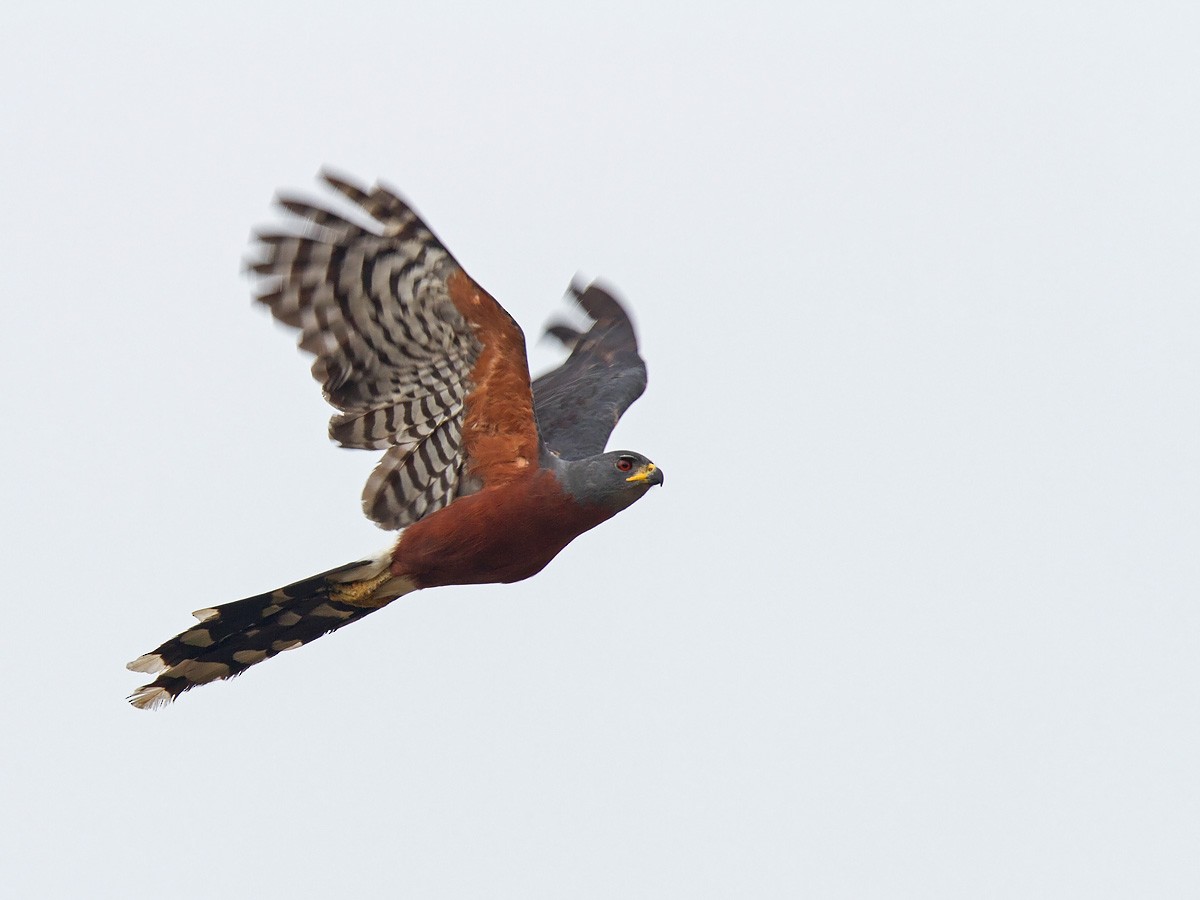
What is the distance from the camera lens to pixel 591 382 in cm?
1336

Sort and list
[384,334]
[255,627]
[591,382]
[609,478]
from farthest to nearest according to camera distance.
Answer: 1. [591,382]
2. [255,627]
3. [609,478]
4. [384,334]

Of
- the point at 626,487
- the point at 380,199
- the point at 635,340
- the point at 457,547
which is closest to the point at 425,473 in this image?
the point at 457,547

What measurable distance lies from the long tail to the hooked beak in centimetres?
165

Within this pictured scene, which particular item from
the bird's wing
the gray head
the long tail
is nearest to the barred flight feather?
the bird's wing

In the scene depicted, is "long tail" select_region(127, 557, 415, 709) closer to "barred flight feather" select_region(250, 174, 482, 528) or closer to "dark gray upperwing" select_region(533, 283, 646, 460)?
"barred flight feather" select_region(250, 174, 482, 528)

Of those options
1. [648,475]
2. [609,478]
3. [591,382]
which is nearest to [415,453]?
[609,478]

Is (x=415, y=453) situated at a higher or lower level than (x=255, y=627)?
higher

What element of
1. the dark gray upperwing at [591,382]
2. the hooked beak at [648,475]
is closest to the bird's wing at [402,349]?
the hooked beak at [648,475]

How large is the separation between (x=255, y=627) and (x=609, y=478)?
256 cm

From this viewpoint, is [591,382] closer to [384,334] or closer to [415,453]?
[415,453]

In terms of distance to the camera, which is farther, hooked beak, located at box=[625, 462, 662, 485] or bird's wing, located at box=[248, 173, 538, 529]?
hooked beak, located at box=[625, 462, 662, 485]

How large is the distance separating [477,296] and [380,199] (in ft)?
2.86

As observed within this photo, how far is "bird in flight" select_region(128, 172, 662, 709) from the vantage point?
9617 mm

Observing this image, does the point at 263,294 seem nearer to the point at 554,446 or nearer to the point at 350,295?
the point at 350,295
